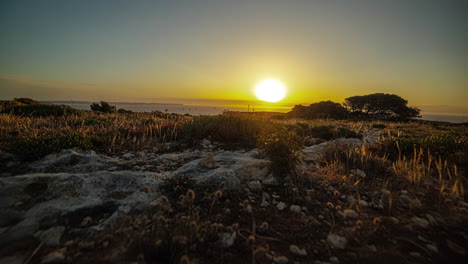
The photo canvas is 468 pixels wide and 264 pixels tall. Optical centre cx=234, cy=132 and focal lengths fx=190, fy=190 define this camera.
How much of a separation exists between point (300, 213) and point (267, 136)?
1.75m

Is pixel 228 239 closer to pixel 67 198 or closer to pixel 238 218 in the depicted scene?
pixel 238 218

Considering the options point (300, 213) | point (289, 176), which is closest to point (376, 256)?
point (300, 213)

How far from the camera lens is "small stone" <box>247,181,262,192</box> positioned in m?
3.19

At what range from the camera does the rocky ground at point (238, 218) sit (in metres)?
1.90

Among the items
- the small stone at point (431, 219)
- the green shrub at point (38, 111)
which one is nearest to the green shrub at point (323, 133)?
the small stone at point (431, 219)

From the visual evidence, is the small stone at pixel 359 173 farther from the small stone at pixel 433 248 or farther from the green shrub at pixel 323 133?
the green shrub at pixel 323 133

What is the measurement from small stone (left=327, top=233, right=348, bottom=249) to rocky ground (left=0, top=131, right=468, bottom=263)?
0.01m

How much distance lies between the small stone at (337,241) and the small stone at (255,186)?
126 cm

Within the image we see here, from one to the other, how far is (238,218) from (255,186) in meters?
0.82

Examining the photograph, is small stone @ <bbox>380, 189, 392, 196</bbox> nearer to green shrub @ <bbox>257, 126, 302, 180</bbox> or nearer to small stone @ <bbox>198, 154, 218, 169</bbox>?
green shrub @ <bbox>257, 126, 302, 180</bbox>

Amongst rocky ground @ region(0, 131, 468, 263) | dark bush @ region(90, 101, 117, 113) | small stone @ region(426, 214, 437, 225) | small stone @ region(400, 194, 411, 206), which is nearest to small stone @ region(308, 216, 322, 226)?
rocky ground @ region(0, 131, 468, 263)

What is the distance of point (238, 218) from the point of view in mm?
2494

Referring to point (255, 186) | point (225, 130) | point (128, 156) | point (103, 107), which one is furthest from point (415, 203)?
point (103, 107)

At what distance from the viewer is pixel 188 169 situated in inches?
147
